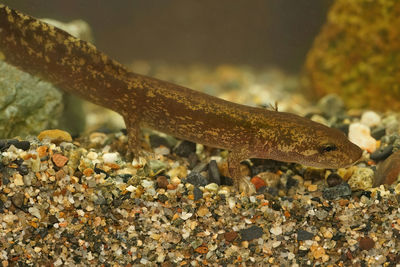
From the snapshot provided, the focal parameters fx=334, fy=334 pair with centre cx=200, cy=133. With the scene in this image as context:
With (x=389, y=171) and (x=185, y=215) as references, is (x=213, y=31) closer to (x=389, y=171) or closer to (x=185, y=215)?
(x=389, y=171)

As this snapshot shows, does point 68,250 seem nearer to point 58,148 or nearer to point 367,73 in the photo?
point 58,148

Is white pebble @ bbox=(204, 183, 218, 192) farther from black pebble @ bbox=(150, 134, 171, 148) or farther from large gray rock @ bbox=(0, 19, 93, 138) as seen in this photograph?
large gray rock @ bbox=(0, 19, 93, 138)

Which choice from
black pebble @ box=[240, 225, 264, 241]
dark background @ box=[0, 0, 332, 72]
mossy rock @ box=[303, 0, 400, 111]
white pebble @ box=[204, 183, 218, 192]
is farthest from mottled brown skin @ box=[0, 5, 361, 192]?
dark background @ box=[0, 0, 332, 72]

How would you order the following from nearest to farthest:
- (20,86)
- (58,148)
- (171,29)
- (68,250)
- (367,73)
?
(68,250) < (58,148) < (20,86) < (367,73) < (171,29)

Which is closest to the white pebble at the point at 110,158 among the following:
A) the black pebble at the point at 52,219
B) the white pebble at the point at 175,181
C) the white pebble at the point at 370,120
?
the white pebble at the point at 175,181

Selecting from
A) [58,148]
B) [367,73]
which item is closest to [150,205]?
[58,148]
